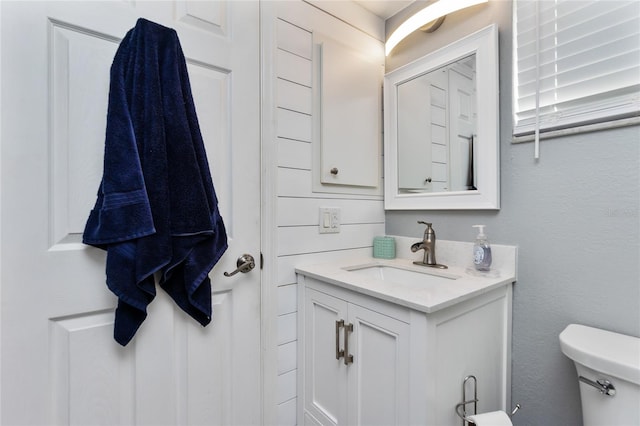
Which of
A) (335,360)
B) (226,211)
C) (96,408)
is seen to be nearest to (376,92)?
(226,211)

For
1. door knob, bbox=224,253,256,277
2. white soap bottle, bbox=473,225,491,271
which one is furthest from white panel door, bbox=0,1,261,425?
white soap bottle, bbox=473,225,491,271

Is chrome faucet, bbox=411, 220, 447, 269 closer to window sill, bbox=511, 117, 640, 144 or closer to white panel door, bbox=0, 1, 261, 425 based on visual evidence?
window sill, bbox=511, 117, 640, 144

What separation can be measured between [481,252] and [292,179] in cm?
80

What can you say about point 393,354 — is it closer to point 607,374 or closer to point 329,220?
point 607,374

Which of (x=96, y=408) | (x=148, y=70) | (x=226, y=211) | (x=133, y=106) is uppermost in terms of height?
(x=148, y=70)

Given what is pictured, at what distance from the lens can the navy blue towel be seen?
0.78m

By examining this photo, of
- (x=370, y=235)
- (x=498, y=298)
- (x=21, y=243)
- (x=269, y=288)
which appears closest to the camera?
(x=21, y=243)

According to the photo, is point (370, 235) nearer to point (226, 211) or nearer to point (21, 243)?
point (226, 211)

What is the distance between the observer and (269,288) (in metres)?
1.17

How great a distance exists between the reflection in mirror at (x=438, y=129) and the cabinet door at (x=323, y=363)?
726mm

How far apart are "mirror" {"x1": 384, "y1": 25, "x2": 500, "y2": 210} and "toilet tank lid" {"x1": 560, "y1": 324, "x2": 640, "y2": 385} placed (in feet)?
1.59

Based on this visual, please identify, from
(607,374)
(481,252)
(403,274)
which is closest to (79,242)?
(403,274)

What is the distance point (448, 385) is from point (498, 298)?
39 cm

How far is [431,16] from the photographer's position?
1.25 metres
